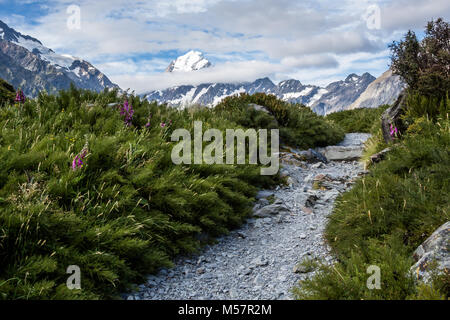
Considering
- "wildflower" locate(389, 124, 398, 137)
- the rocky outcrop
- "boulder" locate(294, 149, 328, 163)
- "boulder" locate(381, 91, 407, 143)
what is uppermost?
"boulder" locate(381, 91, 407, 143)

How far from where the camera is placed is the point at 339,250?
4.16 meters

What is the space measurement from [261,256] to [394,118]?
5954 mm

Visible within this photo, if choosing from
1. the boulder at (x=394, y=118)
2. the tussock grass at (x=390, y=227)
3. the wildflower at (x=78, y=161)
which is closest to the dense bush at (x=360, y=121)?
the boulder at (x=394, y=118)

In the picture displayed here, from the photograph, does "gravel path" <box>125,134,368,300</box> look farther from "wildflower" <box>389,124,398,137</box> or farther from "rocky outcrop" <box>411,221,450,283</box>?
"wildflower" <box>389,124,398,137</box>

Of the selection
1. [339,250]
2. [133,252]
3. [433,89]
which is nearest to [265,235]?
[339,250]

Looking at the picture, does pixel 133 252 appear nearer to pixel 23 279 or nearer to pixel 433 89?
pixel 23 279

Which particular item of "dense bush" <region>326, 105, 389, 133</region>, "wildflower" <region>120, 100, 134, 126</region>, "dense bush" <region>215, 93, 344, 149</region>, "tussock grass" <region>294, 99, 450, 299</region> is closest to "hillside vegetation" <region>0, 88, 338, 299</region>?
"wildflower" <region>120, 100, 134, 126</region>

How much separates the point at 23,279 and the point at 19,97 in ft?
17.8

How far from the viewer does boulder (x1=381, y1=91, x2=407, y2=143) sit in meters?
8.22

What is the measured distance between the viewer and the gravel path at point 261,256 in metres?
3.62

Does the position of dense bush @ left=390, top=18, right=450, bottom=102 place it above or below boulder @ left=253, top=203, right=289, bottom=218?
above

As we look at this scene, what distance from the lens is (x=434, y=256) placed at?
285 centimetres

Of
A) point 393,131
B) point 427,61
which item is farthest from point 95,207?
point 427,61

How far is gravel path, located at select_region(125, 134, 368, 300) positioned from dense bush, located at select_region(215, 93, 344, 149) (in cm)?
448
